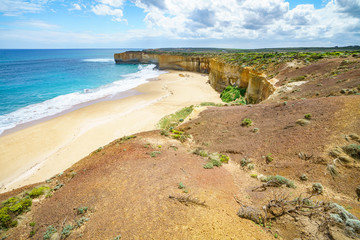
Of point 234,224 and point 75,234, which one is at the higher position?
point 234,224

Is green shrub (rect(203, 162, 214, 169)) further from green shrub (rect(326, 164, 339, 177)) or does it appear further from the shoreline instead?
the shoreline

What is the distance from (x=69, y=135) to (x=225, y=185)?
1858cm

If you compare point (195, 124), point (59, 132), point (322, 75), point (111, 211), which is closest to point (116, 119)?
point (59, 132)

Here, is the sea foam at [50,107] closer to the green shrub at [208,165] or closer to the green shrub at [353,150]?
the green shrub at [208,165]

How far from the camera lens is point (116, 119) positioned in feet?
74.4

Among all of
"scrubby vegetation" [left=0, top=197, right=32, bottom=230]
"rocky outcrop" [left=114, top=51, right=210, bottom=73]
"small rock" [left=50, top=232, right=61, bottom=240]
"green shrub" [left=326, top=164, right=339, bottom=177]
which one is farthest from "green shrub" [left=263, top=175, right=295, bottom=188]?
"rocky outcrop" [left=114, top=51, right=210, bottom=73]

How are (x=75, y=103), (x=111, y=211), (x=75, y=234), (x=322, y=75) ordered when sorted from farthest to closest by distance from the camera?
(x=75, y=103), (x=322, y=75), (x=111, y=211), (x=75, y=234)

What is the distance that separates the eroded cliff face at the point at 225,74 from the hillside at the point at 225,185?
32.3ft

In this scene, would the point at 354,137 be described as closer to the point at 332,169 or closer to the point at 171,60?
the point at 332,169

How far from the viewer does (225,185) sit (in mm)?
7922

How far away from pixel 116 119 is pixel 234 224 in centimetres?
2041

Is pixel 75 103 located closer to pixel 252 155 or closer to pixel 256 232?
pixel 252 155

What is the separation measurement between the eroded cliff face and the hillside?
985cm

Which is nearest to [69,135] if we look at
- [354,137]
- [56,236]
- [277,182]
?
[56,236]
